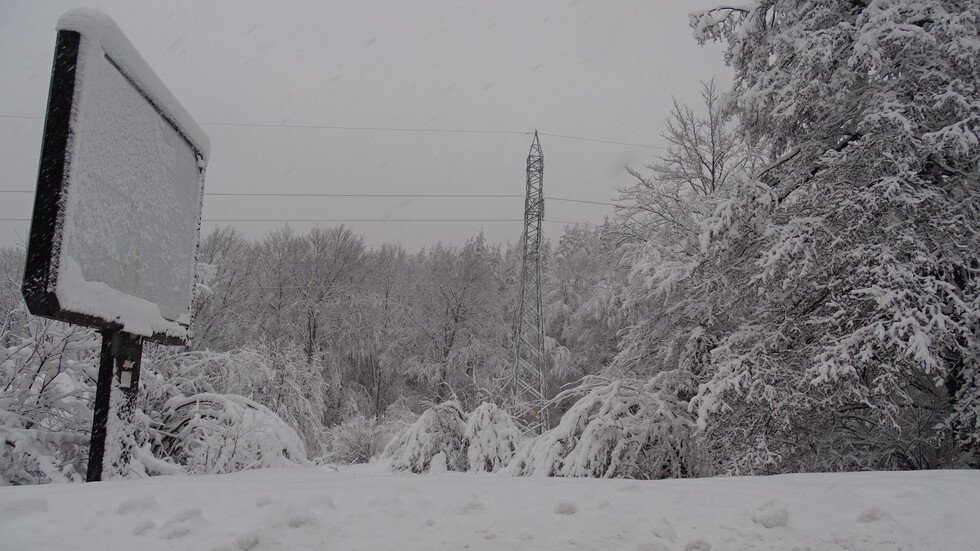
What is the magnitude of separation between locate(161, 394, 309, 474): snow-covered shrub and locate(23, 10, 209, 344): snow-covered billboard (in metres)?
2.01

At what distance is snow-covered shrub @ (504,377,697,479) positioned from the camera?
8.67 meters

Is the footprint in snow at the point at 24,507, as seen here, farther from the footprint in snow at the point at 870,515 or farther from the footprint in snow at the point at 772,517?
the footprint in snow at the point at 870,515

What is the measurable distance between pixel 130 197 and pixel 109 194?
305 mm

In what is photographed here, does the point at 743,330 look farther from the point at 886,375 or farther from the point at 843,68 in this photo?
the point at 843,68

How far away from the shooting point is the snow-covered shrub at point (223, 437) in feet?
20.6

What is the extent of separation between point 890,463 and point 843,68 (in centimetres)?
525

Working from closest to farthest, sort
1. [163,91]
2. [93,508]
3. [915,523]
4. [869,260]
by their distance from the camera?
[93,508]
[915,523]
[163,91]
[869,260]

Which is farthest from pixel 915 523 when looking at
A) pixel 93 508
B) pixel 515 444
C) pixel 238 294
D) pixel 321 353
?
pixel 238 294

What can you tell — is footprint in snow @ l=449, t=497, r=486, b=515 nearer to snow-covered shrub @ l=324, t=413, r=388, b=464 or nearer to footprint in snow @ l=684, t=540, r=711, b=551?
footprint in snow @ l=684, t=540, r=711, b=551

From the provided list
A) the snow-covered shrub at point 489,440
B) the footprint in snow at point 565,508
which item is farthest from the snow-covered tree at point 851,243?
the footprint in snow at point 565,508

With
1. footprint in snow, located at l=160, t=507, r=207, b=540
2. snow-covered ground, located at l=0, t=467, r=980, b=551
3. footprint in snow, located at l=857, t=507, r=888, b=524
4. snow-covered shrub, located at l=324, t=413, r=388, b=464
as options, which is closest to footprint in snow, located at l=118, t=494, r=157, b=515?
snow-covered ground, located at l=0, t=467, r=980, b=551

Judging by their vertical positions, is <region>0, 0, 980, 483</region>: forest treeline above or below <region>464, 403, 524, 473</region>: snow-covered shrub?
above

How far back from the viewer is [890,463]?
7176 mm

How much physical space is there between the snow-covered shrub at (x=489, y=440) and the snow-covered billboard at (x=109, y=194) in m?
5.60
